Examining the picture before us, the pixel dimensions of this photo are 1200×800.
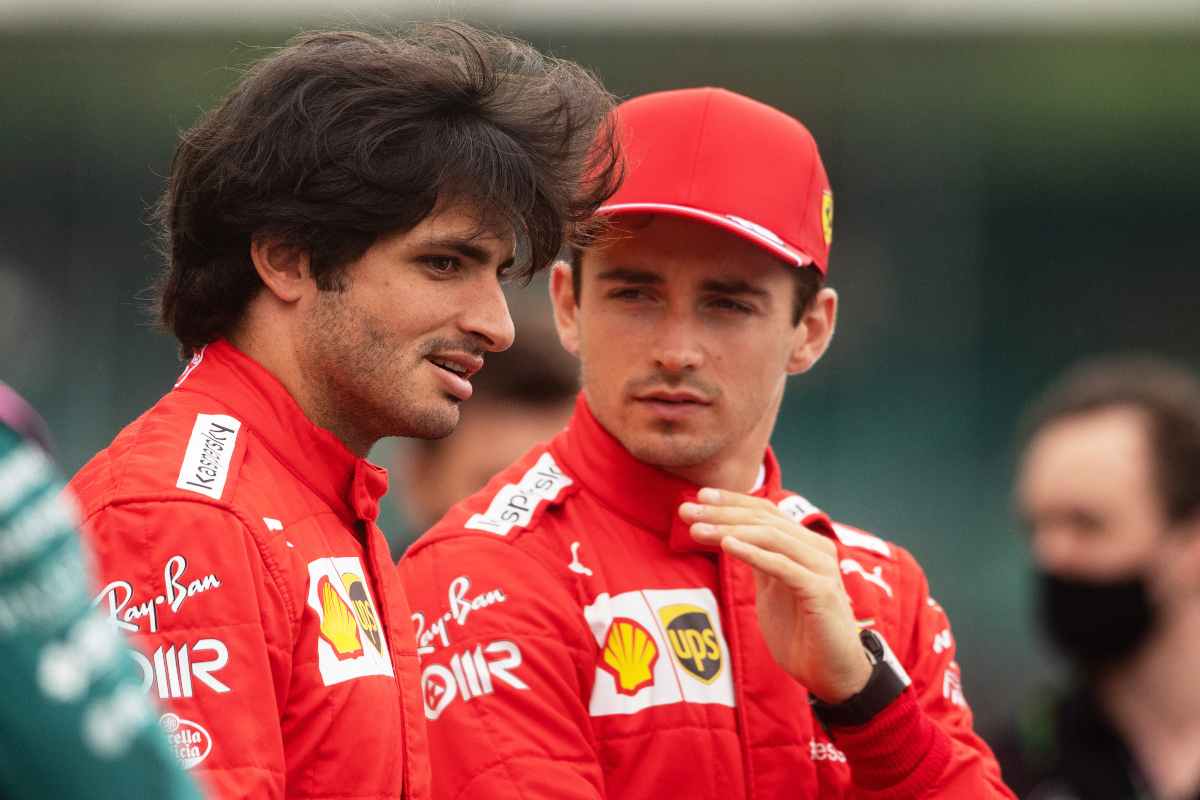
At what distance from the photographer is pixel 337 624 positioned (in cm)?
226

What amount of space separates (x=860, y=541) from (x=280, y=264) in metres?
1.14

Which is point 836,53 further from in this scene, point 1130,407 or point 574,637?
point 574,637

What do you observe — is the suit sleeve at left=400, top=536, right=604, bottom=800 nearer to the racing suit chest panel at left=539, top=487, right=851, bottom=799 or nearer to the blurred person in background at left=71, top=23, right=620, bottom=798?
the racing suit chest panel at left=539, top=487, right=851, bottom=799

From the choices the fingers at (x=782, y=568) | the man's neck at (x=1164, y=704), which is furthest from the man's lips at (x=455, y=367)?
the man's neck at (x=1164, y=704)

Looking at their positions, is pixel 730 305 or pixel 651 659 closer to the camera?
pixel 651 659

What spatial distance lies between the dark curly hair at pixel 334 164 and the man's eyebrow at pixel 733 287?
0.31 meters

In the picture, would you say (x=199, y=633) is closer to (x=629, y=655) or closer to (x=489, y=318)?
(x=489, y=318)

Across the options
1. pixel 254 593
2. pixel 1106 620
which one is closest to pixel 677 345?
pixel 254 593

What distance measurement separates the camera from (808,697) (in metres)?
2.74

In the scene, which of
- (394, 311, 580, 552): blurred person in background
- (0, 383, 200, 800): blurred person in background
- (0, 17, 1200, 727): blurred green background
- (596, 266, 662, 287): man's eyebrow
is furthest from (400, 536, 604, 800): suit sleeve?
(0, 17, 1200, 727): blurred green background

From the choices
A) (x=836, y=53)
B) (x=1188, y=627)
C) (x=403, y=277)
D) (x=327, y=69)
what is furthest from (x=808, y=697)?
(x=836, y=53)

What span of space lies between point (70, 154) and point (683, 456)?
8840 mm

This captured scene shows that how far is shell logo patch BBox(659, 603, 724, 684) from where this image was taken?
2.72 metres

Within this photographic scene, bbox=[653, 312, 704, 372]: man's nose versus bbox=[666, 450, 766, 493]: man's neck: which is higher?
bbox=[653, 312, 704, 372]: man's nose
